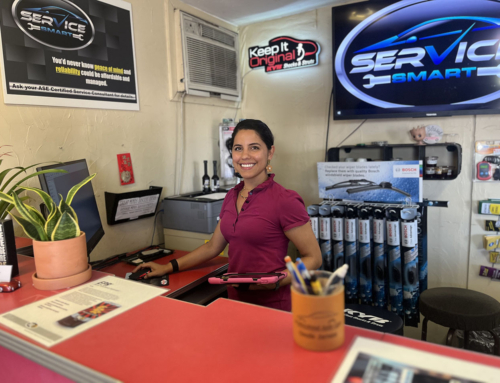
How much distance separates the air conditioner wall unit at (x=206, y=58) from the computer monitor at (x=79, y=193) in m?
1.37

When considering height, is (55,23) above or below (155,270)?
above

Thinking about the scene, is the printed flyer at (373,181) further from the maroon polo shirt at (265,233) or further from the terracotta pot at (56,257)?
the terracotta pot at (56,257)

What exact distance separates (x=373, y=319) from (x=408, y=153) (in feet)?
4.82

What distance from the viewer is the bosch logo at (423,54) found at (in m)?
2.41

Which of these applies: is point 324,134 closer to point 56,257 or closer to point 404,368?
point 56,257

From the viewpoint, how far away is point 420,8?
2.55m

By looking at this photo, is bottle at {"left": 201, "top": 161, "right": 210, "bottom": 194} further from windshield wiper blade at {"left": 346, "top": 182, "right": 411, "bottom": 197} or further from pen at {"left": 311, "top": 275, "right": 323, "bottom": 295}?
pen at {"left": 311, "top": 275, "right": 323, "bottom": 295}

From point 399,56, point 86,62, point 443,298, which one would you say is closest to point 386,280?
point 443,298

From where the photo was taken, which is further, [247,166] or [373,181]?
[373,181]

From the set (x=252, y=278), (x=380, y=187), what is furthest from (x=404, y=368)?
(x=380, y=187)

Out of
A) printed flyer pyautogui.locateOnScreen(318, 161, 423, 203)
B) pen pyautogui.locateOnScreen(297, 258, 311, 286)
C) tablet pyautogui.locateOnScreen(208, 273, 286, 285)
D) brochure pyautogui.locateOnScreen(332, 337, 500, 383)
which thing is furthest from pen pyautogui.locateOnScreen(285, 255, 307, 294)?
printed flyer pyautogui.locateOnScreen(318, 161, 423, 203)

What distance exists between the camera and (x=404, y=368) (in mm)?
697

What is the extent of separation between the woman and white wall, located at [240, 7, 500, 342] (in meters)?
1.53

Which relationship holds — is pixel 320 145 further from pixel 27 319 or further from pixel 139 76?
pixel 27 319
